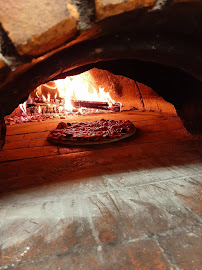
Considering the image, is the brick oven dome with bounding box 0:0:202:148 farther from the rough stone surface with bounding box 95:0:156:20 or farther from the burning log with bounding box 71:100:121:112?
the burning log with bounding box 71:100:121:112

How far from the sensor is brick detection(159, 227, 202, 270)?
92 centimetres

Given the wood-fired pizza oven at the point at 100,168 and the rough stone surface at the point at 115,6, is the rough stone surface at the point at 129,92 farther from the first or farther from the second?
the rough stone surface at the point at 115,6

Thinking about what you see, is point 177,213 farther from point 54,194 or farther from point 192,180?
point 54,194

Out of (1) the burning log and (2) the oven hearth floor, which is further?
(1) the burning log

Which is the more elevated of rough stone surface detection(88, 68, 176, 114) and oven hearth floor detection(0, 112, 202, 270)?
rough stone surface detection(88, 68, 176, 114)

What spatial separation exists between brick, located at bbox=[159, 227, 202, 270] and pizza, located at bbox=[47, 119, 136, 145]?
5.63 ft

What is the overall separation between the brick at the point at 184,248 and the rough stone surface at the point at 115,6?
3.69ft

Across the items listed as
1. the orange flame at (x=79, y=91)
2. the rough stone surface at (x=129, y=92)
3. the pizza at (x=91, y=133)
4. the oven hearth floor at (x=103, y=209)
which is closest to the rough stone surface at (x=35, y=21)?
the oven hearth floor at (x=103, y=209)

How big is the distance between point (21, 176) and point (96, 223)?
100cm

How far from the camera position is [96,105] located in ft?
18.7

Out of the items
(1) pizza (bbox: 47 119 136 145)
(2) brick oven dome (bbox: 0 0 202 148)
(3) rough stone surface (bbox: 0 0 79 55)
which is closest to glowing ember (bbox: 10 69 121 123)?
(1) pizza (bbox: 47 119 136 145)

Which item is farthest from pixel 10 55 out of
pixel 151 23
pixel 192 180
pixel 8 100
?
pixel 192 180

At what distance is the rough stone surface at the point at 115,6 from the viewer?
0.95 metres

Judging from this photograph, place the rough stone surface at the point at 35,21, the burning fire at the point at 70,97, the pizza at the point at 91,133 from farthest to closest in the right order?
the burning fire at the point at 70,97 < the pizza at the point at 91,133 < the rough stone surface at the point at 35,21
